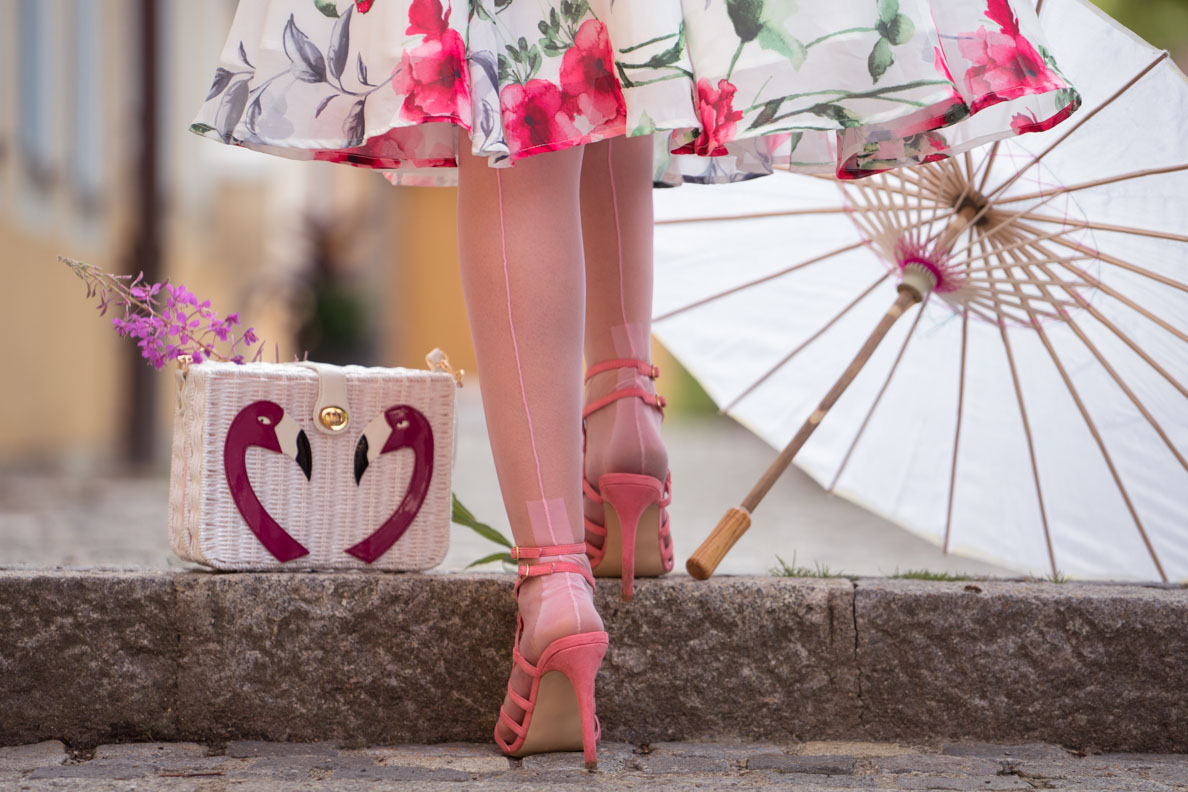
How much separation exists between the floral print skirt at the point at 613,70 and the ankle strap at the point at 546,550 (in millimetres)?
387

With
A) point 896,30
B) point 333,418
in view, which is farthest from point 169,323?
point 896,30

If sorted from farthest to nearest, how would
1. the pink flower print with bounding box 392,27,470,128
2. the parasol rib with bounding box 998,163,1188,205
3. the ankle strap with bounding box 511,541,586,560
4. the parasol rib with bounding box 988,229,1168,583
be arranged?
the parasol rib with bounding box 988,229,1168,583 → the parasol rib with bounding box 998,163,1188,205 → the ankle strap with bounding box 511,541,586,560 → the pink flower print with bounding box 392,27,470,128

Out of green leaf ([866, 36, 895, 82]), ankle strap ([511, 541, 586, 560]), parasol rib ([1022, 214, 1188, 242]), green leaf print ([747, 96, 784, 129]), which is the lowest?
ankle strap ([511, 541, 586, 560])

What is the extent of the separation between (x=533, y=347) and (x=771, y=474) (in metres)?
0.51

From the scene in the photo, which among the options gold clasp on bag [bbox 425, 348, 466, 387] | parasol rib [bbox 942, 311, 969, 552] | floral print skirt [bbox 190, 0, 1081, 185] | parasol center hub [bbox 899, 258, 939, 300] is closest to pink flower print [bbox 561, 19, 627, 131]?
floral print skirt [bbox 190, 0, 1081, 185]

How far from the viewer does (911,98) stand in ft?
3.56

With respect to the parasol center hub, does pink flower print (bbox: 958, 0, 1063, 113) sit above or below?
above

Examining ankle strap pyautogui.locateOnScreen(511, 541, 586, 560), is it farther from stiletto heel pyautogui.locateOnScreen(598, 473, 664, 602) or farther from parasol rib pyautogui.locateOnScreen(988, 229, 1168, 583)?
parasol rib pyautogui.locateOnScreen(988, 229, 1168, 583)

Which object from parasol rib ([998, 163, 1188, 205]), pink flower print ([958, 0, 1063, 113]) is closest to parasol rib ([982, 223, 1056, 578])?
parasol rib ([998, 163, 1188, 205])

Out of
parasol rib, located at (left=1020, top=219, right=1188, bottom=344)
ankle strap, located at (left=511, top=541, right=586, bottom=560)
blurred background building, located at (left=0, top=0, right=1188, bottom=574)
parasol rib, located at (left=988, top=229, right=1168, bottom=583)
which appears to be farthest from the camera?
blurred background building, located at (left=0, top=0, right=1188, bottom=574)

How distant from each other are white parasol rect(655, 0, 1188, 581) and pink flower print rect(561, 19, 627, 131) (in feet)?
1.84

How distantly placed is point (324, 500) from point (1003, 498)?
102cm

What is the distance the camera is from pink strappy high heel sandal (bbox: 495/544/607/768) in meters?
1.15

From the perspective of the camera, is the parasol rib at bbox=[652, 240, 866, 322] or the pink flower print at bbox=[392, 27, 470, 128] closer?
the pink flower print at bbox=[392, 27, 470, 128]
